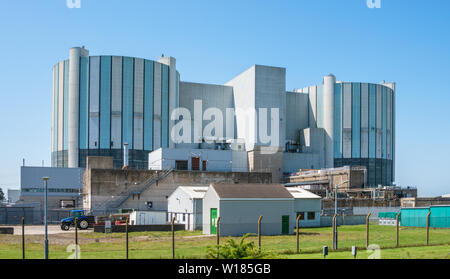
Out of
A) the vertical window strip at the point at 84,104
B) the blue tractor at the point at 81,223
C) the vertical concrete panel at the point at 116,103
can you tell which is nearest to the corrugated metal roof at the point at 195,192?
the blue tractor at the point at 81,223

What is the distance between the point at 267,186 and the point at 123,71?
5983 cm

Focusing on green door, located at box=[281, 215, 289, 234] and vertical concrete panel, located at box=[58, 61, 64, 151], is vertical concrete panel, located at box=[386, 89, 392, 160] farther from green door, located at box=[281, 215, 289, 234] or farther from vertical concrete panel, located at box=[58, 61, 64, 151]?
green door, located at box=[281, 215, 289, 234]

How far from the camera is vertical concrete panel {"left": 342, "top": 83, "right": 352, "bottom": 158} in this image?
110m

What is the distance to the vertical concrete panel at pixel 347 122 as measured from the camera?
Answer: 110m

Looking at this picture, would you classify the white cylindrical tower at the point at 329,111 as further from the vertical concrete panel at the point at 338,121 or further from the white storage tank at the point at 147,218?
the white storage tank at the point at 147,218

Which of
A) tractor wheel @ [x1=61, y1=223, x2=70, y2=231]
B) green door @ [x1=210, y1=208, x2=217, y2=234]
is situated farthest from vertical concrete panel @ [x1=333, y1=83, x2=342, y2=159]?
green door @ [x1=210, y1=208, x2=217, y2=234]

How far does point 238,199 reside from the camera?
40625mm

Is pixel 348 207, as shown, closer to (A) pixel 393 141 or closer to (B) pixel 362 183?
(B) pixel 362 183

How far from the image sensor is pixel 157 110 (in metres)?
97.9

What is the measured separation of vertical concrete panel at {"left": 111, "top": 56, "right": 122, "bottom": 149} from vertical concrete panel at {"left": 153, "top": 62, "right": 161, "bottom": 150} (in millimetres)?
6711

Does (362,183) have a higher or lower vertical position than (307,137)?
lower

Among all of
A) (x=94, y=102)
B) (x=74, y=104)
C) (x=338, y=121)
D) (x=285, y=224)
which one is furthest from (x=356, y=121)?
(x=285, y=224)

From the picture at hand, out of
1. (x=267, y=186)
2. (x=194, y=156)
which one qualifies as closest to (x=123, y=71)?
(x=194, y=156)
